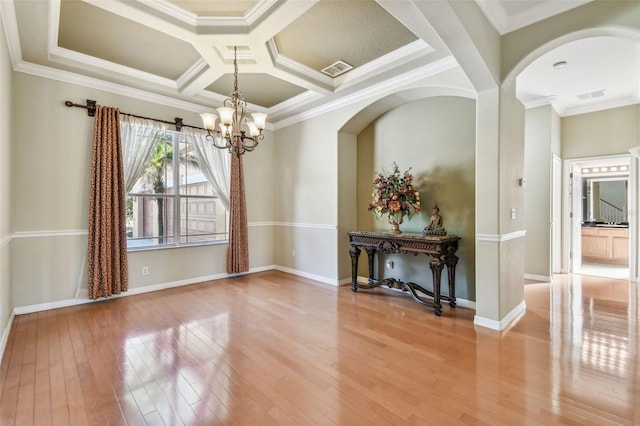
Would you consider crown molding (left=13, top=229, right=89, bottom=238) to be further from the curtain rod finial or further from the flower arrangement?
the flower arrangement

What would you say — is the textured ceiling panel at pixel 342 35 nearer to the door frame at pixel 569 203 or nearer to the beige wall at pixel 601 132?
the beige wall at pixel 601 132

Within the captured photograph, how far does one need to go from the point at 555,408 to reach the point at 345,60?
363cm

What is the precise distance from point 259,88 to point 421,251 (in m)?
3.20

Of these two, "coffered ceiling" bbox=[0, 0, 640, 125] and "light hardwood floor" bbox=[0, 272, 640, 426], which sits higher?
"coffered ceiling" bbox=[0, 0, 640, 125]

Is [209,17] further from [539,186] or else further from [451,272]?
[539,186]

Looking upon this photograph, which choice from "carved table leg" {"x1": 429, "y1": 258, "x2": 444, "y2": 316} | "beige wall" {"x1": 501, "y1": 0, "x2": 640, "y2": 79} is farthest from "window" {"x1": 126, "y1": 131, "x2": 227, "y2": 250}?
"beige wall" {"x1": 501, "y1": 0, "x2": 640, "y2": 79}

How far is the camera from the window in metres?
4.30

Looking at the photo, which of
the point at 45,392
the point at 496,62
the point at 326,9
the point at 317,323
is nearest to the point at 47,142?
the point at 45,392

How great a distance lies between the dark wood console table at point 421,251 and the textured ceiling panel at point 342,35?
7.05ft

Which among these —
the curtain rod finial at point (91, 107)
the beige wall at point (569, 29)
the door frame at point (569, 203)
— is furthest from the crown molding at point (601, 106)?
the curtain rod finial at point (91, 107)

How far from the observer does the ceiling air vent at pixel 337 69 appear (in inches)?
143

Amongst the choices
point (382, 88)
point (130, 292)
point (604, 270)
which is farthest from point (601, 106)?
point (130, 292)

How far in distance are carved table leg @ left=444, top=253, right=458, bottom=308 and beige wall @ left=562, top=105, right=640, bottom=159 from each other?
12.7 ft

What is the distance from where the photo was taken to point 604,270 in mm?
5676
